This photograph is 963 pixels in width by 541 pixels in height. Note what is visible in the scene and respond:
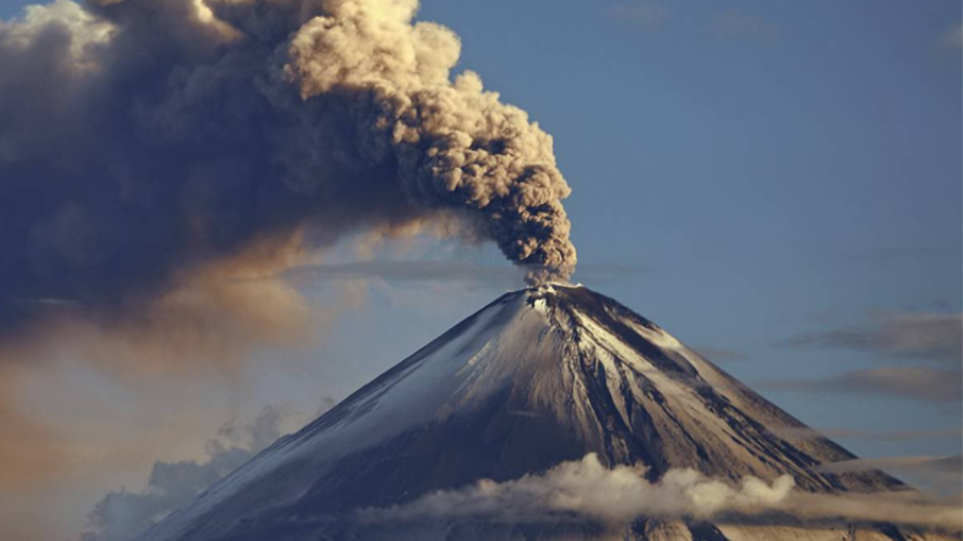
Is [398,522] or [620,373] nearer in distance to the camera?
[398,522]

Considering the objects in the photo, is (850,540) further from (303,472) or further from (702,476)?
(303,472)

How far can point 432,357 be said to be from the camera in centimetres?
9150

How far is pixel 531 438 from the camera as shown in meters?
83.6

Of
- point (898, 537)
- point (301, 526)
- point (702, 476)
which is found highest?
point (301, 526)

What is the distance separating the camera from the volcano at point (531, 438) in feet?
269

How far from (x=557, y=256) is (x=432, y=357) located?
1462 cm

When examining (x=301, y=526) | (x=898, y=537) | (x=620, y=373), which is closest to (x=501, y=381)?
(x=620, y=373)

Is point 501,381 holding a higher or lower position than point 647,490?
higher

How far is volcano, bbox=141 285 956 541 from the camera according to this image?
82062mm

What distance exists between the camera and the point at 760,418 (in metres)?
90.5

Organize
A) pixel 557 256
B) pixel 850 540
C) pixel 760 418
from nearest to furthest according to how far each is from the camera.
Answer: pixel 557 256 → pixel 850 540 → pixel 760 418

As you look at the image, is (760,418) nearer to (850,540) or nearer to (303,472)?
(850,540)

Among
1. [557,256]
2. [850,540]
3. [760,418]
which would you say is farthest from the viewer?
[760,418]

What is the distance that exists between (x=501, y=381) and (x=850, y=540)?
1510cm
